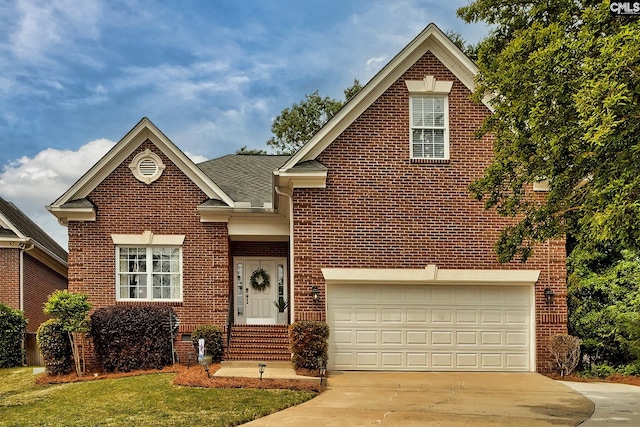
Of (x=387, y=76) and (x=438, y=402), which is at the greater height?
(x=387, y=76)

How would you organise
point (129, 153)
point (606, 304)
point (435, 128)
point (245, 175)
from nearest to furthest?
point (435, 128), point (606, 304), point (129, 153), point (245, 175)

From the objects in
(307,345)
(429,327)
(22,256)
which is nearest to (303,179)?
(307,345)

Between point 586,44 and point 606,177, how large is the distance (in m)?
1.58

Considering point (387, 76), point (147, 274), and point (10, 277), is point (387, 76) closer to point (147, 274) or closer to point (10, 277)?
point (147, 274)

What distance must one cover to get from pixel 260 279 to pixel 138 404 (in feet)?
26.0

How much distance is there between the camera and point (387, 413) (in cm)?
960

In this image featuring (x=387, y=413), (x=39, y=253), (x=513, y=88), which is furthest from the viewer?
(x=39, y=253)

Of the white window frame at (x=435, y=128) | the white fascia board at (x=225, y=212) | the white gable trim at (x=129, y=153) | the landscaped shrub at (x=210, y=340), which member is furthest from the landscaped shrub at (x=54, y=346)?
the white window frame at (x=435, y=128)

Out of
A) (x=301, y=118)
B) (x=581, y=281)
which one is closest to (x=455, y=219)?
(x=581, y=281)

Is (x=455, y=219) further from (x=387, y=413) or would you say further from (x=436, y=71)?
(x=387, y=413)

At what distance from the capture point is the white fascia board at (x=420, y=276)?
13852mm

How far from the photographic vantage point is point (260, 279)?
1814 cm

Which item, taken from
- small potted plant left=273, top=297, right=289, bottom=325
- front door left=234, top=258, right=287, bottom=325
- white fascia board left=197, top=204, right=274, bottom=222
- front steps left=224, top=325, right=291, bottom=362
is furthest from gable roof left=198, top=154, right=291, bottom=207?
front steps left=224, top=325, right=291, bottom=362

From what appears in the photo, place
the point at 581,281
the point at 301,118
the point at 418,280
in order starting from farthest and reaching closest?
1. the point at 301,118
2. the point at 581,281
3. the point at 418,280
